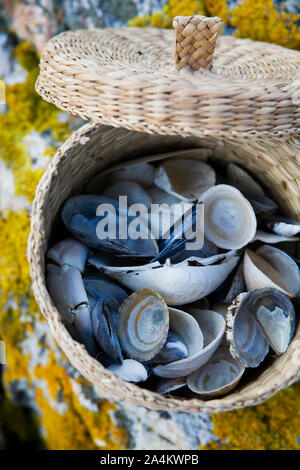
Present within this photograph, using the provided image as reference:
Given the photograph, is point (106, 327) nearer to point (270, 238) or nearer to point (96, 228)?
point (96, 228)

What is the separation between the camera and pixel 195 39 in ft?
2.19

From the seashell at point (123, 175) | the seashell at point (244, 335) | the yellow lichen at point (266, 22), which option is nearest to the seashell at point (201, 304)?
the seashell at point (244, 335)

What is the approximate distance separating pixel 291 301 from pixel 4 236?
2.51 feet

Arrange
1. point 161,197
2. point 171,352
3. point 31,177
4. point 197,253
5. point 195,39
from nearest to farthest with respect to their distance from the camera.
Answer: point 195,39 < point 171,352 < point 197,253 < point 161,197 < point 31,177

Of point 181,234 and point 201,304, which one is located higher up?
point 181,234

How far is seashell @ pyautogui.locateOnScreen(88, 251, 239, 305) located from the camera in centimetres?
79

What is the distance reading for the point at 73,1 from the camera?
1080 millimetres

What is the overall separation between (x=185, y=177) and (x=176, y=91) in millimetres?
445

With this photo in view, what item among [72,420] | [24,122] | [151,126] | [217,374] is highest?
[151,126]

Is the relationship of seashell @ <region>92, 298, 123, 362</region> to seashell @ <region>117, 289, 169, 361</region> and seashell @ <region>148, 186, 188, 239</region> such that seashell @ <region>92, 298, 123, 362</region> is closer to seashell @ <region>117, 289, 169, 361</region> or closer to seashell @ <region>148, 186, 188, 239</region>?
seashell @ <region>117, 289, 169, 361</region>

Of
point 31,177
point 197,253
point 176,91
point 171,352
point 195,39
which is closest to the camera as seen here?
point 176,91

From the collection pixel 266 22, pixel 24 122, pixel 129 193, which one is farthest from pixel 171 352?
pixel 266 22

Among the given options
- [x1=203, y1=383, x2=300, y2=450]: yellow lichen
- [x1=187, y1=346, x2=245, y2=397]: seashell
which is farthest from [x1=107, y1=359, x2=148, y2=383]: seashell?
[x1=203, y1=383, x2=300, y2=450]: yellow lichen

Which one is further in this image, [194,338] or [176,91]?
[194,338]
